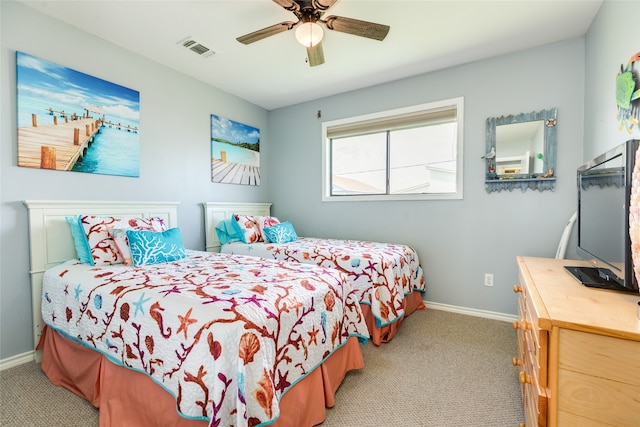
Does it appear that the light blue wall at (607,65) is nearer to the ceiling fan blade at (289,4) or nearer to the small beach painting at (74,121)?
the ceiling fan blade at (289,4)

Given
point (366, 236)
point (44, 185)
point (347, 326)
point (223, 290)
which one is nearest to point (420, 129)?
point (366, 236)

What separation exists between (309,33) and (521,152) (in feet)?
7.03

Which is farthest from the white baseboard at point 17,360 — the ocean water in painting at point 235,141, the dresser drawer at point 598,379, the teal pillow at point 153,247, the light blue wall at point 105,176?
the dresser drawer at point 598,379

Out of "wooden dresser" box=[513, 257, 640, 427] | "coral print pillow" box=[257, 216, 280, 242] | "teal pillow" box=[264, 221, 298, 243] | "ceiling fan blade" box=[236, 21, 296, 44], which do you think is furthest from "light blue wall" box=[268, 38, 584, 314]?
"wooden dresser" box=[513, 257, 640, 427]

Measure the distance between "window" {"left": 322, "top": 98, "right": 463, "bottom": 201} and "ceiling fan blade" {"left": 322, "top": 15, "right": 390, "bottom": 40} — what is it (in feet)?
4.61

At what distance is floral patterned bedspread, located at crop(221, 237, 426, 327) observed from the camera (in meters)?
2.32

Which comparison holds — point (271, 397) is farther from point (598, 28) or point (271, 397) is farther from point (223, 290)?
point (598, 28)

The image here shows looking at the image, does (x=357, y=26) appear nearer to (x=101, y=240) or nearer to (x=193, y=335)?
(x=193, y=335)

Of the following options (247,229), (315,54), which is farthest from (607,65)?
(247,229)

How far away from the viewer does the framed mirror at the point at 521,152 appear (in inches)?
98.7

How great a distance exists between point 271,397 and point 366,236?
250 centimetres

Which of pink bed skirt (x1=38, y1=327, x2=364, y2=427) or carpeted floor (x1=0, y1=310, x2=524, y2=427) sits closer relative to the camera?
pink bed skirt (x1=38, y1=327, x2=364, y2=427)

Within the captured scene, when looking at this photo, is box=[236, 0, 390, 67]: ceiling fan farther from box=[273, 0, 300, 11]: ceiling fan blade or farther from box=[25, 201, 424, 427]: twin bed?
box=[25, 201, 424, 427]: twin bed

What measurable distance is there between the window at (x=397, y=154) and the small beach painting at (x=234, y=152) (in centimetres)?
98
